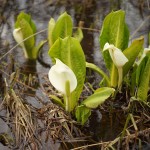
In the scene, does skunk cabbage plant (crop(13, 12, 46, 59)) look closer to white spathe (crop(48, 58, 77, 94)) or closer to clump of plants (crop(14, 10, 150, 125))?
clump of plants (crop(14, 10, 150, 125))

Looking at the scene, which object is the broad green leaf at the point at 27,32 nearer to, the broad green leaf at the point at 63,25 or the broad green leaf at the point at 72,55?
the broad green leaf at the point at 63,25

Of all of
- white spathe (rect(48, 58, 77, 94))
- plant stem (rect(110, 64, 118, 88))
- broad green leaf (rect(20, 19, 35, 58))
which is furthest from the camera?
broad green leaf (rect(20, 19, 35, 58))

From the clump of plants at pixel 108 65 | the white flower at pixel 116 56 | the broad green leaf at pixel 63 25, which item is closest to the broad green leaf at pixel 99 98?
the clump of plants at pixel 108 65

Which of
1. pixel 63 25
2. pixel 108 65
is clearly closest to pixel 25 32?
pixel 63 25

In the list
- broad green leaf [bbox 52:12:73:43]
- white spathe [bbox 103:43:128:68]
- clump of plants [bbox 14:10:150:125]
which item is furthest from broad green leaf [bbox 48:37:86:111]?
broad green leaf [bbox 52:12:73:43]

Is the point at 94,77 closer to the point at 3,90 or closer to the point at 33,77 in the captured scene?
the point at 33,77

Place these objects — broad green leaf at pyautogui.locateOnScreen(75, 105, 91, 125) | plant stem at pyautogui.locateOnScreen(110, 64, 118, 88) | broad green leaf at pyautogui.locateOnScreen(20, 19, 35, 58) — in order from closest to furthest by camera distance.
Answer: broad green leaf at pyautogui.locateOnScreen(75, 105, 91, 125)
plant stem at pyautogui.locateOnScreen(110, 64, 118, 88)
broad green leaf at pyautogui.locateOnScreen(20, 19, 35, 58)

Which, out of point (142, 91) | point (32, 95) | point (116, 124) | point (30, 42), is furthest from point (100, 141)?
point (30, 42)

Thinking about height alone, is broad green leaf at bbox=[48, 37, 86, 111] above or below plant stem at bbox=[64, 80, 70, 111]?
above
